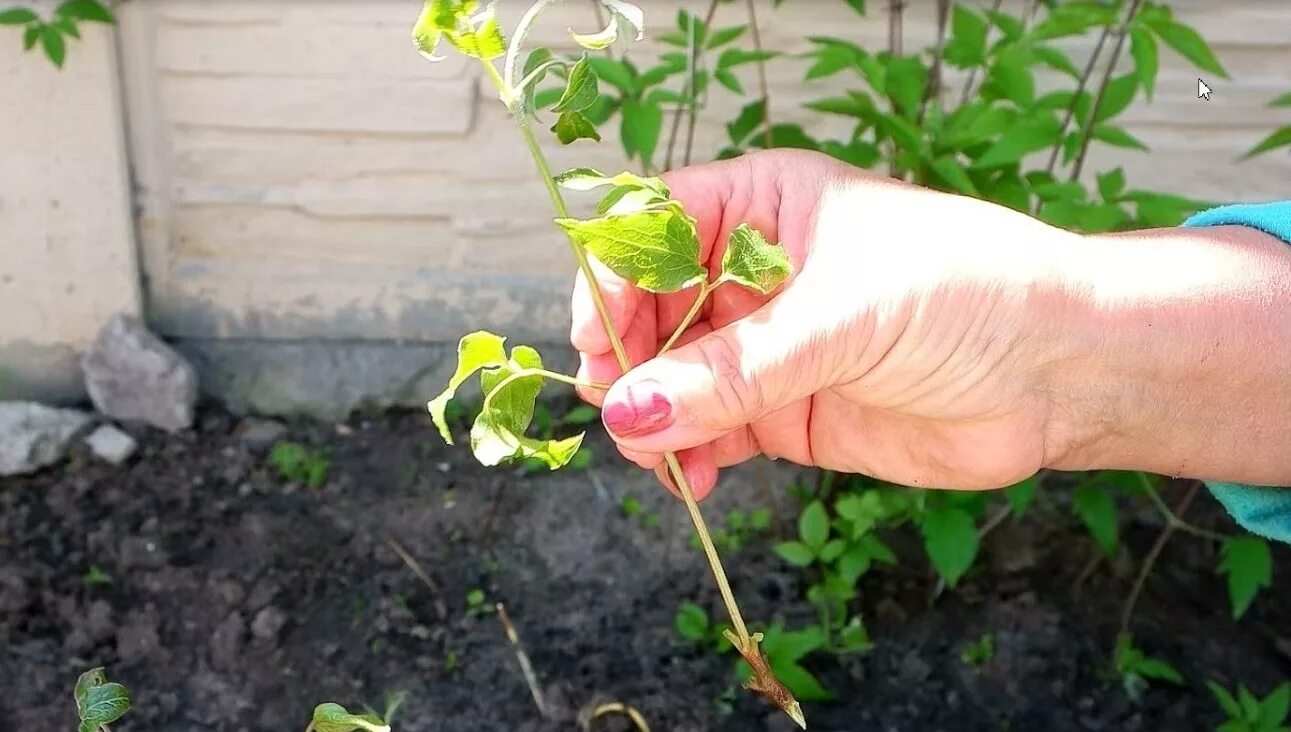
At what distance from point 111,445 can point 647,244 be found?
161cm

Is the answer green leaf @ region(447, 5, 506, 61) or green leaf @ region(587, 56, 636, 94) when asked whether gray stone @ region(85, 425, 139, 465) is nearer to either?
green leaf @ region(587, 56, 636, 94)

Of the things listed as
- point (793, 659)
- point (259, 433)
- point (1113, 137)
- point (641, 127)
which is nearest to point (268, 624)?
point (259, 433)

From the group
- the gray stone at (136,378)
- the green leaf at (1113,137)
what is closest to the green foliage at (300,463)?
the gray stone at (136,378)

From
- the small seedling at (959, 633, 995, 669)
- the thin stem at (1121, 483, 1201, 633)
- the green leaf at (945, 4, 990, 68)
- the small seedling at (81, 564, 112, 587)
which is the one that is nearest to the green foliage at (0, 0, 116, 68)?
the small seedling at (81, 564, 112, 587)

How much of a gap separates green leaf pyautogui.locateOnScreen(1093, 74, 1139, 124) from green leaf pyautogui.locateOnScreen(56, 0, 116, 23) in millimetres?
1462

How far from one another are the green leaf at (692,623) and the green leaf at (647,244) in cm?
100

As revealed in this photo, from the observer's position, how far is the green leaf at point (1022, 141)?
1.40 meters

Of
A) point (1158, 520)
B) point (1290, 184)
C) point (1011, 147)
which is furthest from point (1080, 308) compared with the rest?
point (1290, 184)

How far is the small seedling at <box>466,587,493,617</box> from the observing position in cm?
182

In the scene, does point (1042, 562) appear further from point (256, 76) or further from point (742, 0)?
point (256, 76)

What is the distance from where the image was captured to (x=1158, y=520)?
2066 millimetres

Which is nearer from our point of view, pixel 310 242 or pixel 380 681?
pixel 380 681

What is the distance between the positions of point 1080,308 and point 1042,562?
41.7 inches

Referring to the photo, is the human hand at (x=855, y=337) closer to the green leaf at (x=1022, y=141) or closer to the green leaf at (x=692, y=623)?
the green leaf at (x=1022, y=141)
